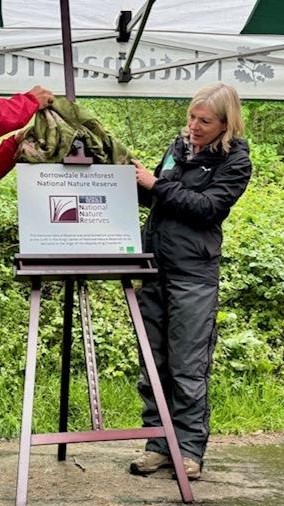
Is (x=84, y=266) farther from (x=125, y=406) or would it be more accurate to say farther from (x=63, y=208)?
(x=125, y=406)

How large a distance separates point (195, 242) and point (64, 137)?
72 cm

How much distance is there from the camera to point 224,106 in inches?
142

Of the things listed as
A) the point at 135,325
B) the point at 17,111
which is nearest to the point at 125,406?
the point at 135,325

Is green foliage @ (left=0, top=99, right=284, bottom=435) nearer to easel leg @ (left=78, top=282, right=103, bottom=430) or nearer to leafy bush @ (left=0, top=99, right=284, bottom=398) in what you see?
leafy bush @ (left=0, top=99, right=284, bottom=398)

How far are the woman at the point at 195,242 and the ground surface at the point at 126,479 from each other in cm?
17

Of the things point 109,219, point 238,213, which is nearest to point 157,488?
point 109,219

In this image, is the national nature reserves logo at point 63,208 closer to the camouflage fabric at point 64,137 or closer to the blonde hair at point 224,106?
the camouflage fabric at point 64,137

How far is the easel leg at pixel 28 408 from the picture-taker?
3020 millimetres

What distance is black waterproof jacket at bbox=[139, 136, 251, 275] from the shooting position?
140 inches

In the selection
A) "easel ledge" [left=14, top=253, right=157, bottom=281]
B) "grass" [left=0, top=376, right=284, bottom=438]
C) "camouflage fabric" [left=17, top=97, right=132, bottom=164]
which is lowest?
"grass" [left=0, top=376, right=284, bottom=438]

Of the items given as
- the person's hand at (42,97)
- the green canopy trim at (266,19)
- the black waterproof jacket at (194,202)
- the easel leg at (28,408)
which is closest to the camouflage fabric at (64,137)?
the person's hand at (42,97)

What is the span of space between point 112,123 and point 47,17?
6456 millimetres

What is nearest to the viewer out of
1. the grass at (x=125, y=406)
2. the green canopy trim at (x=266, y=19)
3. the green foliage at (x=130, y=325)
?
the green canopy trim at (x=266, y=19)

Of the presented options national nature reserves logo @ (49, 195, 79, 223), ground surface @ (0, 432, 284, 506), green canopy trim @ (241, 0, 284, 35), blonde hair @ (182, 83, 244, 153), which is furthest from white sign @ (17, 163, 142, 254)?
green canopy trim @ (241, 0, 284, 35)
